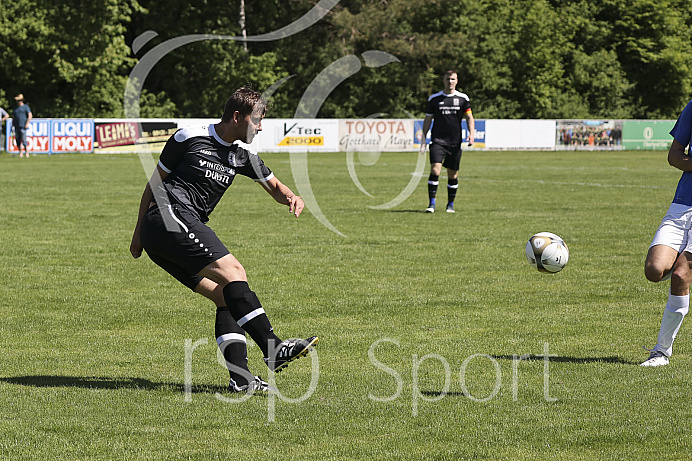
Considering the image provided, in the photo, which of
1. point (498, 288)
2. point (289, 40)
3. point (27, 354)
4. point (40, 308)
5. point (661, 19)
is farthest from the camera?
point (661, 19)

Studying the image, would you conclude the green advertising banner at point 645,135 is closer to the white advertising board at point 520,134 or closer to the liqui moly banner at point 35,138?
the white advertising board at point 520,134

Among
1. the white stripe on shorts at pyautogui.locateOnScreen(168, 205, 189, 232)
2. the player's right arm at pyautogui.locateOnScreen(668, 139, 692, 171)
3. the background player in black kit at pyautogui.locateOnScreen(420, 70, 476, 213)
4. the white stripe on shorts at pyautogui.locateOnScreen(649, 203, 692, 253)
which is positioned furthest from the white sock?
the background player in black kit at pyautogui.locateOnScreen(420, 70, 476, 213)

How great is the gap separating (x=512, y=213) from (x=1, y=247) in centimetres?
866

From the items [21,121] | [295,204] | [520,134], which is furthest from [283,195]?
[520,134]

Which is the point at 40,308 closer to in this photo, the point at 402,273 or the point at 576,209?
the point at 402,273

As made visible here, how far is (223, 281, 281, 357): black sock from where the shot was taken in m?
5.53

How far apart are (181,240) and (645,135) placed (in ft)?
150

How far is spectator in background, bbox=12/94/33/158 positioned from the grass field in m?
18.9

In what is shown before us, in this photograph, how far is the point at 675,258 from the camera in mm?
6281

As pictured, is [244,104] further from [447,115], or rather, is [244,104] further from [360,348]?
[447,115]

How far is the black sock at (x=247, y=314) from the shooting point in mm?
5527

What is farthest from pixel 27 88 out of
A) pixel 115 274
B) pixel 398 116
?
pixel 115 274

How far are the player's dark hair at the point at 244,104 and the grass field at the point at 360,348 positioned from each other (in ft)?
5.60

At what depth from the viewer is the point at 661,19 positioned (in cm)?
6222
